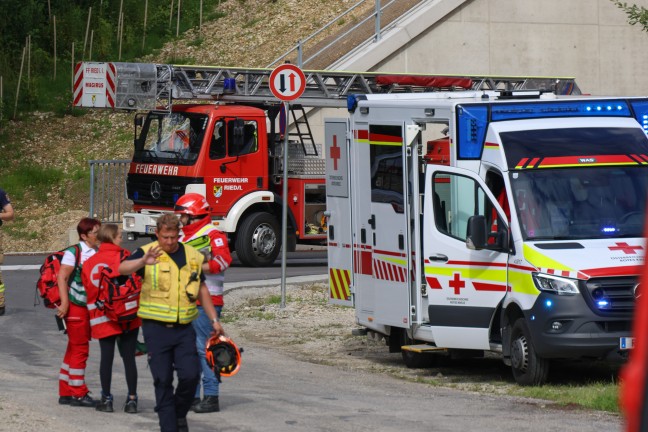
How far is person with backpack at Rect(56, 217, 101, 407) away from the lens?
9.96m

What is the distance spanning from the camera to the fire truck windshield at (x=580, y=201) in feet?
37.6

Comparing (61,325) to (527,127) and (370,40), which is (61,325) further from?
(370,40)

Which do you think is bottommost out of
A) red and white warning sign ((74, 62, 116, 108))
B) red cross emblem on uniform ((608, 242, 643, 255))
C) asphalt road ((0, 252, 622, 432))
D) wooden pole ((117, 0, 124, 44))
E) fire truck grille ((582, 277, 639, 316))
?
asphalt road ((0, 252, 622, 432))

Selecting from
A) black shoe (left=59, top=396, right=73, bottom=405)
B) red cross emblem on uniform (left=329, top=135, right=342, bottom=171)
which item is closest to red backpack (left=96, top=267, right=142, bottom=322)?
black shoe (left=59, top=396, right=73, bottom=405)

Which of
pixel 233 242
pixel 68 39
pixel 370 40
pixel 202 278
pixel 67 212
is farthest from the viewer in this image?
pixel 68 39

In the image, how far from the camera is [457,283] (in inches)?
467

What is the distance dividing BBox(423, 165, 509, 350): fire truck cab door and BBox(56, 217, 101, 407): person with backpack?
137 inches

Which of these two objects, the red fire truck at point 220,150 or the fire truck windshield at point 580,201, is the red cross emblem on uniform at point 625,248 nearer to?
the fire truck windshield at point 580,201

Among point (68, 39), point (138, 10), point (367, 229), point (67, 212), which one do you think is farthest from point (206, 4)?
point (367, 229)

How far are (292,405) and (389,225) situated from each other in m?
3.10

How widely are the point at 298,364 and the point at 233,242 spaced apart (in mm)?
9910

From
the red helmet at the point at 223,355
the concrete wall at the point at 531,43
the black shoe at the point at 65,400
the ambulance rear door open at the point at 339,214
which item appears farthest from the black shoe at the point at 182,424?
the concrete wall at the point at 531,43

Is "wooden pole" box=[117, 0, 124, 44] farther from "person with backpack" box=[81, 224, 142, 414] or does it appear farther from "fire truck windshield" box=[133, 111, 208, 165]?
"person with backpack" box=[81, 224, 142, 414]

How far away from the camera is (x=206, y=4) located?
39250mm
